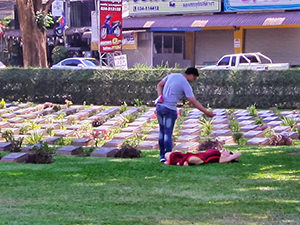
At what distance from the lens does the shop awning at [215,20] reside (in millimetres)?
34438

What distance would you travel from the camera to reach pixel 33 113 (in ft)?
63.0

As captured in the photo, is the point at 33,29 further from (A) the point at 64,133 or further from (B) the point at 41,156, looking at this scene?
(B) the point at 41,156

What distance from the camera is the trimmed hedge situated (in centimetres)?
1991

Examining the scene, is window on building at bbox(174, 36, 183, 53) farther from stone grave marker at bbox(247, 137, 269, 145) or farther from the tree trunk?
stone grave marker at bbox(247, 137, 269, 145)

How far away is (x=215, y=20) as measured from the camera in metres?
37.1

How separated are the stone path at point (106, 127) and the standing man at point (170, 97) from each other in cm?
134

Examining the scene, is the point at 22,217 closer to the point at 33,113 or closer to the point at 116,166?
the point at 116,166

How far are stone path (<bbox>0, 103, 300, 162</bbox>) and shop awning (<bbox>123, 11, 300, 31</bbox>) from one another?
16571 mm

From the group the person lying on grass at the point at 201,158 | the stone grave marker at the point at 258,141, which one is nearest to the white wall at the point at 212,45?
the stone grave marker at the point at 258,141

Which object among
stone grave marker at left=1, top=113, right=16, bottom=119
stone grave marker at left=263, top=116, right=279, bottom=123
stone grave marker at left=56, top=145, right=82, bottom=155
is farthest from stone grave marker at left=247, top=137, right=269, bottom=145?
stone grave marker at left=1, top=113, right=16, bottom=119

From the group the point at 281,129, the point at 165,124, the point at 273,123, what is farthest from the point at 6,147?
the point at 273,123

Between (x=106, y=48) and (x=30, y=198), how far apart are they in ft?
63.5

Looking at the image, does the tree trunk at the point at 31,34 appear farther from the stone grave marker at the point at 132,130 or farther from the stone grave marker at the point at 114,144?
the stone grave marker at the point at 114,144

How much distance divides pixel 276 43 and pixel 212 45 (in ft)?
13.7
